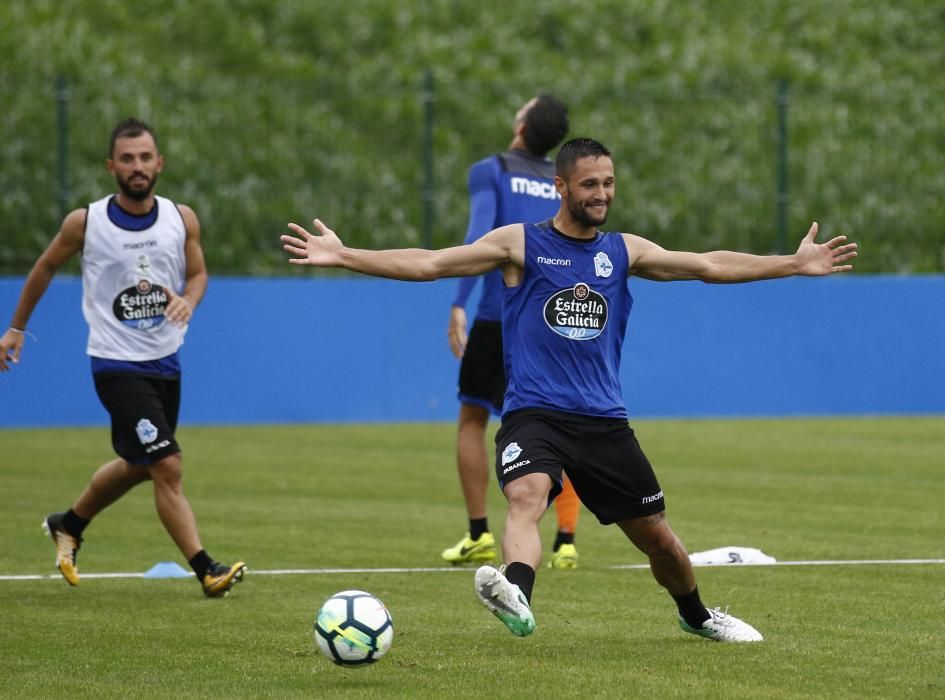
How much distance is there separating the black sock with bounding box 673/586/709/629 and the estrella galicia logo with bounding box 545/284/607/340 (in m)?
1.12

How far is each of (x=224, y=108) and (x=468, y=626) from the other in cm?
1555

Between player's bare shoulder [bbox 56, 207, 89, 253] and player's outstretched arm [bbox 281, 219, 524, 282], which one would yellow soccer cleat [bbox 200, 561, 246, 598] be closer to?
player's bare shoulder [bbox 56, 207, 89, 253]

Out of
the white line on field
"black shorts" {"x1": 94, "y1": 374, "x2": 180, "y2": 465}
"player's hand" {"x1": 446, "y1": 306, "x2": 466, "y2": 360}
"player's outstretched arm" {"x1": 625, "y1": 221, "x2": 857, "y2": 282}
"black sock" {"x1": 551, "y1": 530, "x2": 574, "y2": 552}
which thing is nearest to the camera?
"player's outstretched arm" {"x1": 625, "y1": 221, "x2": 857, "y2": 282}

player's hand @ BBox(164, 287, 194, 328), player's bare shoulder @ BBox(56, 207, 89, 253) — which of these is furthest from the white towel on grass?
player's bare shoulder @ BBox(56, 207, 89, 253)

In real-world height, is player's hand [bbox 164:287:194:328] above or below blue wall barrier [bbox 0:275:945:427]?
above

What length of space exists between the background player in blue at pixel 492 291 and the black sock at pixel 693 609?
2.63 m

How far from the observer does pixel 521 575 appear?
678 cm

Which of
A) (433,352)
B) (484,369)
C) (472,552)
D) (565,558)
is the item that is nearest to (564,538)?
(565,558)

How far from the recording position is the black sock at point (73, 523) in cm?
922

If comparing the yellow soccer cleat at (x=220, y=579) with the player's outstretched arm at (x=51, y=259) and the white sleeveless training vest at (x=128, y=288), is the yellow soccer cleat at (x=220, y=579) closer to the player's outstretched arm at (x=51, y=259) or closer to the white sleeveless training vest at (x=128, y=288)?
the white sleeveless training vest at (x=128, y=288)

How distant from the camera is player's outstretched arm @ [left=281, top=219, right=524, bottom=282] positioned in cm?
700

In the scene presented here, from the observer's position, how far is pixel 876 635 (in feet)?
24.6

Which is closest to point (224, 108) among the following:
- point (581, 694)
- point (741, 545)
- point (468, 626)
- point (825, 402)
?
point (825, 402)

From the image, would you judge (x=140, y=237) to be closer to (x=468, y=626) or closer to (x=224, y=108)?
(x=468, y=626)
